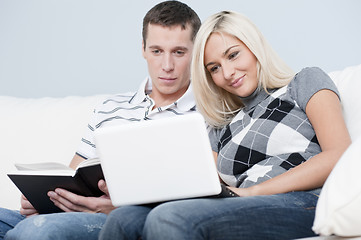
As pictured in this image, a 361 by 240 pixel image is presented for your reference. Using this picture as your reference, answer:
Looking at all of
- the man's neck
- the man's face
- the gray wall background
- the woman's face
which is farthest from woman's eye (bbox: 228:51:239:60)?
the gray wall background

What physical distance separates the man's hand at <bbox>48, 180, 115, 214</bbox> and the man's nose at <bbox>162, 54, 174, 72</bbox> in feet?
2.07

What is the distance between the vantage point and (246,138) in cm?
174

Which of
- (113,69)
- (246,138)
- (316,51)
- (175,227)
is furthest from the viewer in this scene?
(113,69)

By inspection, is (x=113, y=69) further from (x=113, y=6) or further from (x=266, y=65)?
(x=266, y=65)

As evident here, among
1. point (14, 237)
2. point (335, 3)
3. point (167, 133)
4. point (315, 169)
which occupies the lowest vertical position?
point (14, 237)

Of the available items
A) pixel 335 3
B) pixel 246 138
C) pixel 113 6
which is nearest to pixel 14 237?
pixel 246 138

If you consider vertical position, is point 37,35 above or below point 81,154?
above

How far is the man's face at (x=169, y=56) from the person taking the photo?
212 cm

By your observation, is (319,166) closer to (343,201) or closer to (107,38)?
(343,201)

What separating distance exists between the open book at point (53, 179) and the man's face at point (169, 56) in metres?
0.63

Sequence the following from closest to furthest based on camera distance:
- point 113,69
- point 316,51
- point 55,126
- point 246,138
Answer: point 246,138 → point 55,126 → point 316,51 → point 113,69

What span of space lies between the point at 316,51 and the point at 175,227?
1813 millimetres

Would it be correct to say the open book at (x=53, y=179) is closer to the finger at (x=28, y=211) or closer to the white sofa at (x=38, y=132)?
the finger at (x=28, y=211)

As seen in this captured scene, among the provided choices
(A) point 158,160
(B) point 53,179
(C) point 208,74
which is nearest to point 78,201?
(B) point 53,179
